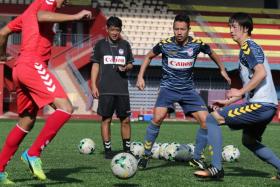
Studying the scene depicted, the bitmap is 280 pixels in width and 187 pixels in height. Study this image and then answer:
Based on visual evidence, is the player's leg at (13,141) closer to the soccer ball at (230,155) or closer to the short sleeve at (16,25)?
the short sleeve at (16,25)

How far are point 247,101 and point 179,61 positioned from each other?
1.60 metres

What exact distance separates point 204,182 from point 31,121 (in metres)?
2.03

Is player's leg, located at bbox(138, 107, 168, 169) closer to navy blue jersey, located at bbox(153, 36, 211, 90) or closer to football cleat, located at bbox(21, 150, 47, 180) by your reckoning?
navy blue jersey, located at bbox(153, 36, 211, 90)

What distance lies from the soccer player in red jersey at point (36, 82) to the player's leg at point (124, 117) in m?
3.21

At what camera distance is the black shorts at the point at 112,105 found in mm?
9281

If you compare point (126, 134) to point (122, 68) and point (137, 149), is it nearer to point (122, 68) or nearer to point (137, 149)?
point (137, 149)

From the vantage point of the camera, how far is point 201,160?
311 inches

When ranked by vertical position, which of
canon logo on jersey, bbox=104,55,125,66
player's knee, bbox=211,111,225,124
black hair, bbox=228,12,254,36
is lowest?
canon logo on jersey, bbox=104,55,125,66

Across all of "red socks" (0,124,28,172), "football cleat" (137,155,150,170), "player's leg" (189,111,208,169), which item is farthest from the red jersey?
"player's leg" (189,111,208,169)

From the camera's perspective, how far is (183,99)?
7.73 meters

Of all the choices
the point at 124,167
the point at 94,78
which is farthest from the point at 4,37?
the point at 94,78

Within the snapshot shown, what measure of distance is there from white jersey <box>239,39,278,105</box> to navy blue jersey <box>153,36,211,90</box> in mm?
1435

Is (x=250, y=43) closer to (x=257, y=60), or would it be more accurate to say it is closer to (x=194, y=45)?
(x=257, y=60)

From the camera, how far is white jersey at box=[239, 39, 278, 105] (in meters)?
6.13
